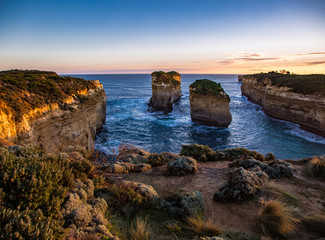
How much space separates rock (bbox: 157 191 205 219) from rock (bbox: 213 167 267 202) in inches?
34.3

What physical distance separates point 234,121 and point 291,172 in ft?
76.9

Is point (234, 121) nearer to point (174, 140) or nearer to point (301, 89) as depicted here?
point (301, 89)

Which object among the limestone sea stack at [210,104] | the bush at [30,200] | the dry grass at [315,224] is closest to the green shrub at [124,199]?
the bush at [30,200]

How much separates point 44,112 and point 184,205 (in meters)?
9.79

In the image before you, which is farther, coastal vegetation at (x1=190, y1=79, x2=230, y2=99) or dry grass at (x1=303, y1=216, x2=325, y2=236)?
coastal vegetation at (x1=190, y1=79, x2=230, y2=99)

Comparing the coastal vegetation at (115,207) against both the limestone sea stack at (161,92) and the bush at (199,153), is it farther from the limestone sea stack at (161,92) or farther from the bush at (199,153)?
the limestone sea stack at (161,92)

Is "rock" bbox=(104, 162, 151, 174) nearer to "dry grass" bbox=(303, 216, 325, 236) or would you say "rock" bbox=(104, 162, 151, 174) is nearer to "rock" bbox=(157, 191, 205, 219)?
"rock" bbox=(157, 191, 205, 219)

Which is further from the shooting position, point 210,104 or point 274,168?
point 210,104

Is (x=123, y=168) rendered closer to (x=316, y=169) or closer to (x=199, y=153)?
(x=199, y=153)

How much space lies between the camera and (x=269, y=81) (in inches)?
1337

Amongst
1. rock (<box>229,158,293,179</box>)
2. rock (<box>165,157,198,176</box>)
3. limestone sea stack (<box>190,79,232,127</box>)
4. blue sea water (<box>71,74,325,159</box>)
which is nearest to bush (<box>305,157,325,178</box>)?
rock (<box>229,158,293,179</box>)

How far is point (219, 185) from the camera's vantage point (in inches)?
262

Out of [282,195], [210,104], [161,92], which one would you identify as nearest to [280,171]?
[282,195]

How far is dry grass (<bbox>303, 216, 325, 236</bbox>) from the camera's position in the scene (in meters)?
3.88
